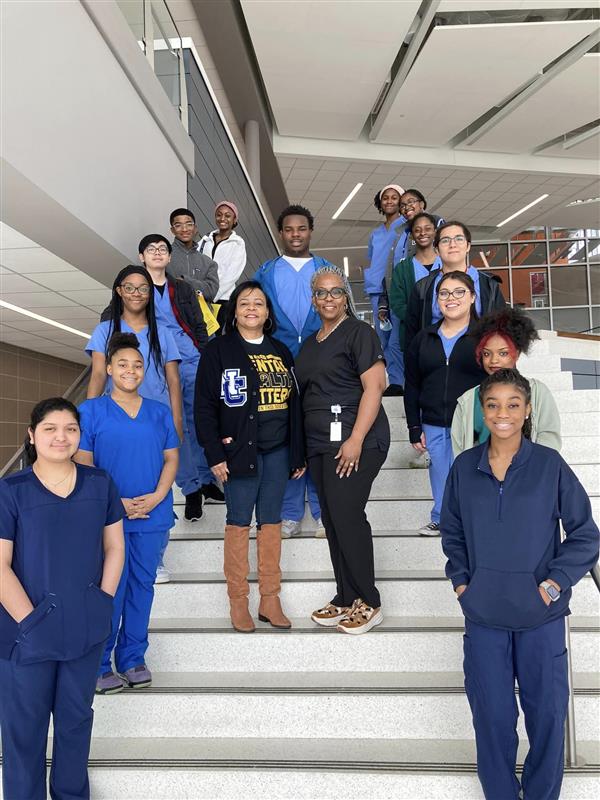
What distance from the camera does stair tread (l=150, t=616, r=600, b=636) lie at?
2.67m

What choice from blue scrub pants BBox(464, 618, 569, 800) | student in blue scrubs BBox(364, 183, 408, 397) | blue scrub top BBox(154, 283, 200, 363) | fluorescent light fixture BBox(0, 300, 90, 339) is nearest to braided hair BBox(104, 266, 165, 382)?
blue scrub top BBox(154, 283, 200, 363)

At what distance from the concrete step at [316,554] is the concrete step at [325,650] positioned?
48cm

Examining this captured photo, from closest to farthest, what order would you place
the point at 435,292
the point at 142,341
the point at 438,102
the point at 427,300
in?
the point at 142,341 < the point at 435,292 < the point at 427,300 < the point at 438,102

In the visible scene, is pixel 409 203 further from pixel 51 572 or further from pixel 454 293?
pixel 51 572

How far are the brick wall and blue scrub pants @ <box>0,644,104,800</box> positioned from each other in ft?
25.7

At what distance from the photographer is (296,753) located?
2.22m

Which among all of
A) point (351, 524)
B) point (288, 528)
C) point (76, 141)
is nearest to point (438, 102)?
point (76, 141)

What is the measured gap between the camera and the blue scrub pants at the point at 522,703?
1.82m

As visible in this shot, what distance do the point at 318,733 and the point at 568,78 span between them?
379 inches

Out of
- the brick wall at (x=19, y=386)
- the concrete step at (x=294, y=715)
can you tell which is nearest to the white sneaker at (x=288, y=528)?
the concrete step at (x=294, y=715)

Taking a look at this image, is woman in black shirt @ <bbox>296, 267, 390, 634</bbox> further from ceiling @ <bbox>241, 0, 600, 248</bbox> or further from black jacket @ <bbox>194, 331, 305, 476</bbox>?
ceiling @ <bbox>241, 0, 600, 248</bbox>

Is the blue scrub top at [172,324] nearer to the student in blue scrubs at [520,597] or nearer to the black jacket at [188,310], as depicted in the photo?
the black jacket at [188,310]

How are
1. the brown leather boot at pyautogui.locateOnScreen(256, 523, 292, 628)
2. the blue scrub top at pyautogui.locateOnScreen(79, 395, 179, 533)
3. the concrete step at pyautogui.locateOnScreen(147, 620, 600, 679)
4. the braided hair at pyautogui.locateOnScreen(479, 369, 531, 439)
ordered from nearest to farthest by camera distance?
the braided hair at pyautogui.locateOnScreen(479, 369, 531, 439) → the blue scrub top at pyautogui.locateOnScreen(79, 395, 179, 533) → the concrete step at pyautogui.locateOnScreen(147, 620, 600, 679) → the brown leather boot at pyautogui.locateOnScreen(256, 523, 292, 628)

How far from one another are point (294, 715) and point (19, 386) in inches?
348
